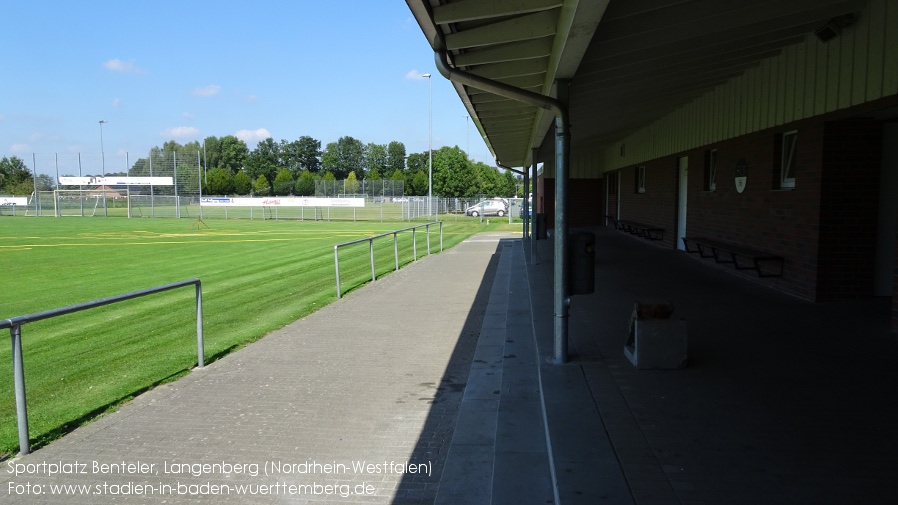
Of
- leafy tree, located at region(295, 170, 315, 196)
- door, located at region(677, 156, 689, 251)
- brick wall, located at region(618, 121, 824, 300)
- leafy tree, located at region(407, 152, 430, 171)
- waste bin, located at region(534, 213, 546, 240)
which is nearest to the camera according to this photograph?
brick wall, located at region(618, 121, 824, 300)

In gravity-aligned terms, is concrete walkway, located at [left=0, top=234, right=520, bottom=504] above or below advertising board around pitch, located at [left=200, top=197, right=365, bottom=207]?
below

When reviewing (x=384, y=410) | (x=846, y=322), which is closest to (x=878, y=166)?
(x=846, y=322)

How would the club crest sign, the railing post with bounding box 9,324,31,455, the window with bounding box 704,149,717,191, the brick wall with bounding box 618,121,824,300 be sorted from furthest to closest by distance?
1. the window with bounding box 704,149,717,191
2. the club crest sign
3. the brick wall with bounding box 618,121,824,300
4. the railing post with bounding box 9,324,31,455

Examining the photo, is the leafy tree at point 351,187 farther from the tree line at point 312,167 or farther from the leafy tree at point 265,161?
the leafy tree at point 265,161

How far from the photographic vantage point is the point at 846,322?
277 inches

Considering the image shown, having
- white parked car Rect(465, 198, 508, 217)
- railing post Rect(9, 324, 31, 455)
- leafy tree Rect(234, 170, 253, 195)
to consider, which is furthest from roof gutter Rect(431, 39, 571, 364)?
leafy tree Rect(234, 170, 253, 195)

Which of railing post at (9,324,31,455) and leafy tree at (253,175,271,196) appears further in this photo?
leafy tree at (253,175,271,196)

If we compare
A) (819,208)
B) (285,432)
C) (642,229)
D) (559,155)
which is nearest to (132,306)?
(285,432)

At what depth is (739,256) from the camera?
10.3 metres

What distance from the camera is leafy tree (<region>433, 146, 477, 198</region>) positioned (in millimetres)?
65938

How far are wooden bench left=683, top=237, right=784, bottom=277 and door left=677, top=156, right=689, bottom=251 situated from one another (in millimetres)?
1601

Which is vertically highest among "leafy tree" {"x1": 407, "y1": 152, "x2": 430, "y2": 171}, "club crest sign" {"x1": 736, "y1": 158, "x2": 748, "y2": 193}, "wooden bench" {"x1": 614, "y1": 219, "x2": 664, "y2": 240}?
"leafy tree" {"x1": 407, "y1": 152, "x2": 430, "y2": 171}

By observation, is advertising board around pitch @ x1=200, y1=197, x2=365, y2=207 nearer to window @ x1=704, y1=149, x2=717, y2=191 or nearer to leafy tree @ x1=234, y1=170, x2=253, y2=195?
leafy tree @ x1=234, y1=170, x2=253, y2=195

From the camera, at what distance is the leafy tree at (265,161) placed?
114m
